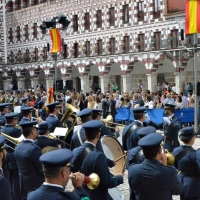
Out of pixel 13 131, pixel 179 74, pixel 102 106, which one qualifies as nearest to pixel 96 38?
pixel 179 74

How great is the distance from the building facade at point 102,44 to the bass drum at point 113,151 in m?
22.7

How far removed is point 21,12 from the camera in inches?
1929

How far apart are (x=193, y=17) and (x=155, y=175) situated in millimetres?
12792

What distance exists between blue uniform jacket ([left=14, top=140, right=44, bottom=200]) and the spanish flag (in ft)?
37.0

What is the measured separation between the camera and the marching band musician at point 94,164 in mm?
5730

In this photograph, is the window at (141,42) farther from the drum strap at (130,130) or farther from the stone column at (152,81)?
the drum strap at (130,130)

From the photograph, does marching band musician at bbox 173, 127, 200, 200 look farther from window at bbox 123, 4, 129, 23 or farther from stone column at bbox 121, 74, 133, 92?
window at bbox 123, 4, 129, 23

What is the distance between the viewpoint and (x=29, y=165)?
701 cm

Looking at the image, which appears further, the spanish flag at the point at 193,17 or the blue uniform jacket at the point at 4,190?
the spanish flag at the point at 193,17

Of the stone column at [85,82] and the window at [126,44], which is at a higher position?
the window at [126,44]

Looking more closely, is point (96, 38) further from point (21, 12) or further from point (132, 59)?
point (21, 12)

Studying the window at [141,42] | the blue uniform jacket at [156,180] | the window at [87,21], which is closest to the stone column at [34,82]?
the window at [87,21]

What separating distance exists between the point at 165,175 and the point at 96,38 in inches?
1376

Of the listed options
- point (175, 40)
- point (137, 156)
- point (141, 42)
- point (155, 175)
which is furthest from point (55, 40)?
point (141, 42)
